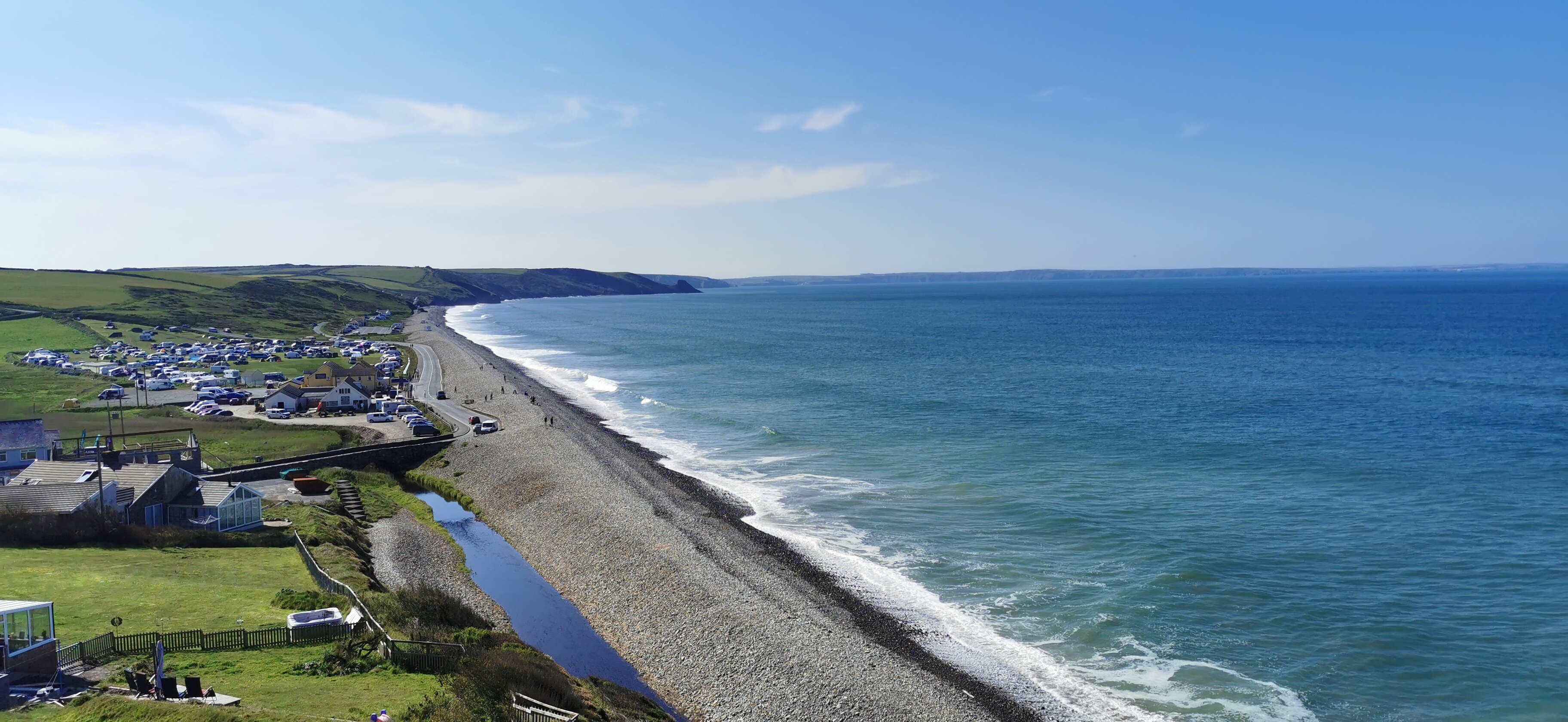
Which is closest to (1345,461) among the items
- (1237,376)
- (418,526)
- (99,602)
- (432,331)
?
(1237,376)

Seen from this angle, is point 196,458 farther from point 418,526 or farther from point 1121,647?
point 1121,647

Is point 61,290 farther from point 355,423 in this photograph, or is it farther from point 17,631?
point 17,631

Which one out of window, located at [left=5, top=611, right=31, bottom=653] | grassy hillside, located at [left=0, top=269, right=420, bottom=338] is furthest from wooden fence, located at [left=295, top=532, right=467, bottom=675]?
grassy hillside, located at [left=0, top=269, right=420, bottom=338]

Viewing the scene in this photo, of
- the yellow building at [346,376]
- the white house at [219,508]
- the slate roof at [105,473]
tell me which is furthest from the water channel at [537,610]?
the yellow building at [346,376]

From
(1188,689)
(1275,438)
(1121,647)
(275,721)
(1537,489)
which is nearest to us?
(275,721)

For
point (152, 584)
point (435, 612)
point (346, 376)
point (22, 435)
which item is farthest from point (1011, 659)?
point (346, 376)

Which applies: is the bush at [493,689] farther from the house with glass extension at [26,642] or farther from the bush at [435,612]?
the house with glass extension at [26,642]
